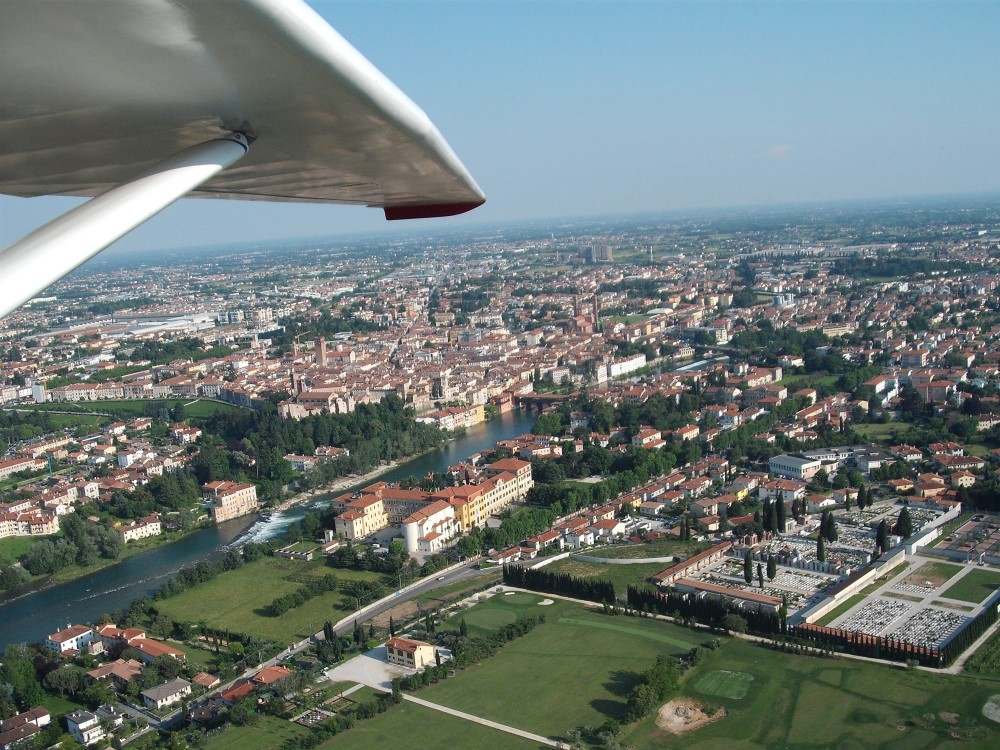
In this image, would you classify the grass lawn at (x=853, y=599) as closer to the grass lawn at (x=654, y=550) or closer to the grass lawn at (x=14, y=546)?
the grass lawn at (x=654, y=550)

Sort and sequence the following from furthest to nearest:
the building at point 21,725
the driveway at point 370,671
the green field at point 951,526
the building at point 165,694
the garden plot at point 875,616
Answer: the green field at point 951,526, the garden plot at point 875,616, the driveway at point 370,671, the building at point 165,694, the building at point 21,725

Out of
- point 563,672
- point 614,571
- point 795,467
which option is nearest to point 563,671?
point 563,672

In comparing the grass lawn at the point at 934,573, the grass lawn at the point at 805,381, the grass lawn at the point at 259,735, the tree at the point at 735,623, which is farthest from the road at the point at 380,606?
the grass lawn at the point at 805,381

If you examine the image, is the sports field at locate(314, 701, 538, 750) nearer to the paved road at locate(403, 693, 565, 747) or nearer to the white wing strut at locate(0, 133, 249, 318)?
the paved road at locate(403, 693, 565, 747)

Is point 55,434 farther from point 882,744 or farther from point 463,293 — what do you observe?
point 463,293

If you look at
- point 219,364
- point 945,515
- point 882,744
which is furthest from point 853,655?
point 219,364

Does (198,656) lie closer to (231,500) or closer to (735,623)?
(735,623)
